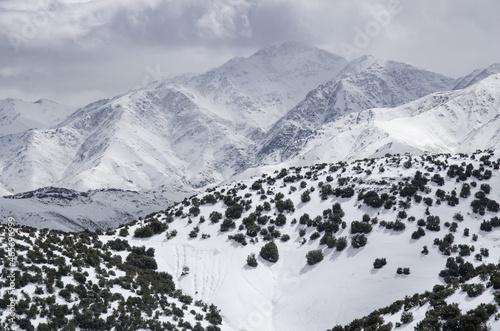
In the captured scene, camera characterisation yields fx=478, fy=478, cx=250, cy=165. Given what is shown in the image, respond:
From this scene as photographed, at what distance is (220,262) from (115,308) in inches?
788

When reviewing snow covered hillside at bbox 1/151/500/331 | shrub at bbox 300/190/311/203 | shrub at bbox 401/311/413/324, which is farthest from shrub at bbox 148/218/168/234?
shrub at bbox 401/311/413/324

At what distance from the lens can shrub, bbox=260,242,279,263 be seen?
62963 mm

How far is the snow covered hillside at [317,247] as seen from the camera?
4975cm

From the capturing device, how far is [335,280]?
55344 mm

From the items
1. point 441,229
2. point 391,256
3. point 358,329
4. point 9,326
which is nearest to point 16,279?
point 9,326

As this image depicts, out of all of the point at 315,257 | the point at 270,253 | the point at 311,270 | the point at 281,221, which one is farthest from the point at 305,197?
the point at 311,270

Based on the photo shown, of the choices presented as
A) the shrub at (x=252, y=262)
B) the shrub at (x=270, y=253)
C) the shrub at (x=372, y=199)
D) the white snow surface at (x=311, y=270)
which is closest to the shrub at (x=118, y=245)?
the white snow surface at (x=311, y=270)

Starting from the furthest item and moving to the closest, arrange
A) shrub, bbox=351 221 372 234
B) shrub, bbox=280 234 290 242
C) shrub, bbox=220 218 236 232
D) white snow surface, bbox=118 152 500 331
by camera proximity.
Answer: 1. shrub, bbox=220 218 236 232
2. shrub, bbox=280 234 290 242
3. shrub, bbox=351 221 372 234
4. white snow surface, bbox=118 152 500 331

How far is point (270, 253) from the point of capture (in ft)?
207

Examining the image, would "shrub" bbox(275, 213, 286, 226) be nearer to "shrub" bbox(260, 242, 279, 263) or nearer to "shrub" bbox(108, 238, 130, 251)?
"shrub" bbox(260, 242, 279, 263)

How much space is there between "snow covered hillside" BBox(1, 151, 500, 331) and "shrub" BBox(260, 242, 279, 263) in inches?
5.6

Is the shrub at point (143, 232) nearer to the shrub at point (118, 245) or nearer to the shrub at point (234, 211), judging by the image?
the shrub at point (118, 245)

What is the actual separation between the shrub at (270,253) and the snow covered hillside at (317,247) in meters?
0.14

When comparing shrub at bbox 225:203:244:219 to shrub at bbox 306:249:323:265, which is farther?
shrub at bbox 225:203:244:219
